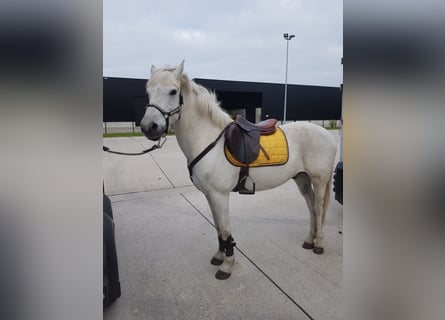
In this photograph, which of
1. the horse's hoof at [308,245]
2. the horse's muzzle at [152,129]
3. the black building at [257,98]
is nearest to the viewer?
the horse's muzzle at [152,129]

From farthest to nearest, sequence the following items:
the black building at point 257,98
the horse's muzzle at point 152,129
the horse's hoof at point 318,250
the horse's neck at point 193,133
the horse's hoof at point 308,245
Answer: the black building at point 257,98 < the horse's hoof at point 308,245 < the horse's hoof at point 318,250 < the horse's neck at point 193,133 < the horse's muzzle at point 152,129

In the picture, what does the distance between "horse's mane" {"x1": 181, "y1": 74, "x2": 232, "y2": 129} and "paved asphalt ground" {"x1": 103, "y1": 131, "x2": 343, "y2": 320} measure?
1.35m

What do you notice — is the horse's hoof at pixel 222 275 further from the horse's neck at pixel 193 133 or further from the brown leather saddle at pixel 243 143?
the horse's neck at pixel 193 133

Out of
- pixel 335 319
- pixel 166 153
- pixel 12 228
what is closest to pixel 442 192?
pixel 12 228

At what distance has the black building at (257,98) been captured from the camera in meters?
20.0

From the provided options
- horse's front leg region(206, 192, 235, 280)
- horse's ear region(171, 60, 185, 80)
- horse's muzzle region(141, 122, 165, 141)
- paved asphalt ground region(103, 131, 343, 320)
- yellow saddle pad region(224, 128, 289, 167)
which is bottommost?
paved asphalt ground region(103, 131, 343, 320)

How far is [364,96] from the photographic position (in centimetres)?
47

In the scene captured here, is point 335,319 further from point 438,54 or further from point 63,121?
point 63,121

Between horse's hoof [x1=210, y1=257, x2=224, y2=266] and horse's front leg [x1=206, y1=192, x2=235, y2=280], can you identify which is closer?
horse's front leg [x1=206, y1=192, x2=235, y2=280]

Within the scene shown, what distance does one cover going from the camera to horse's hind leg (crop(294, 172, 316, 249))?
2.67 meters

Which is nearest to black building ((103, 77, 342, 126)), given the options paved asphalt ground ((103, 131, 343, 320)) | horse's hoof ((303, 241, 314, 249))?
paved asphalt ground ((103, 131, 343, 320))

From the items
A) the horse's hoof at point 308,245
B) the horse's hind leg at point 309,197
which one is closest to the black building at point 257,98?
the horse's hind leg at point 309,197

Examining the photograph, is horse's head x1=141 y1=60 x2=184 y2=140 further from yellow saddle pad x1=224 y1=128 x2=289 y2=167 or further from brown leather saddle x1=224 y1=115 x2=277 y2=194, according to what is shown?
yellow saddle pad x1=224 y1=128 x2=289 y2=167

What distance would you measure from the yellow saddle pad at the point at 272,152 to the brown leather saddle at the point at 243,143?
6 cm
